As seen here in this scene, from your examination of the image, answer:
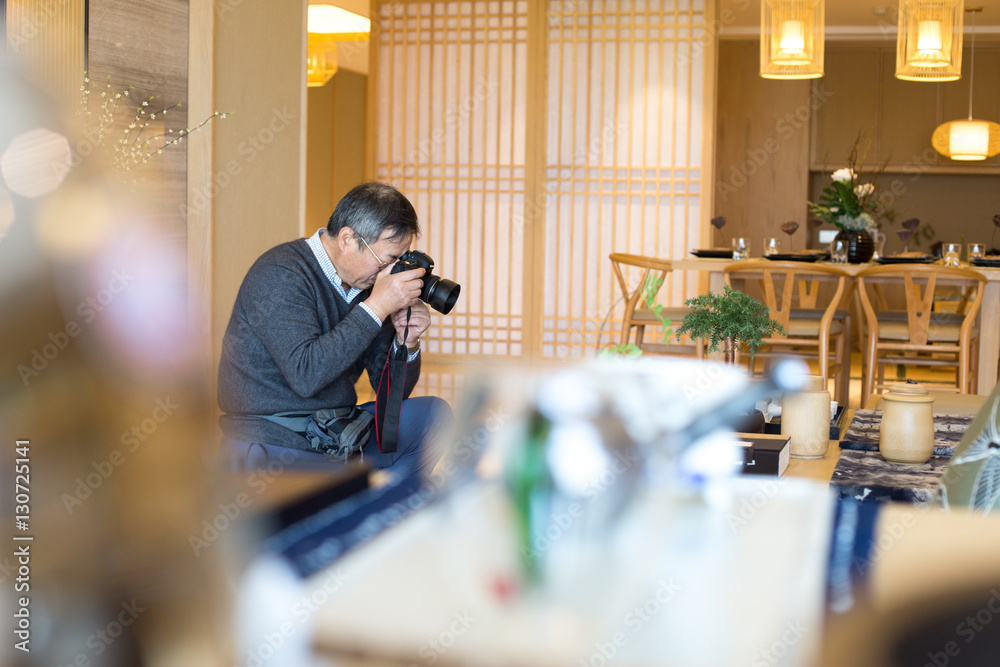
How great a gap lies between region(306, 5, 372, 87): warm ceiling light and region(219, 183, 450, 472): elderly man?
2.67 m

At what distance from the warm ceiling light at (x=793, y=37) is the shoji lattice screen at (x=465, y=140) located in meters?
1.38

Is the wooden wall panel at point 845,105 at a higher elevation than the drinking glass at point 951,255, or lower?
higher

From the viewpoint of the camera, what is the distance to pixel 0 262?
55cm

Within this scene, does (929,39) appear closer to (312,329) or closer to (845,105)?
(845,105)

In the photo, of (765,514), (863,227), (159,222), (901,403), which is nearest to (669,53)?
(863,227)

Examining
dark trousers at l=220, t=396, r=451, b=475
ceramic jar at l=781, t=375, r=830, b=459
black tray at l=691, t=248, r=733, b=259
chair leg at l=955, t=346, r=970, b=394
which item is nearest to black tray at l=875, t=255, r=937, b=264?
chair leg at l=955, t=346, r=970, b=394

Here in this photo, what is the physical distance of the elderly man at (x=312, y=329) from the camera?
187 cm

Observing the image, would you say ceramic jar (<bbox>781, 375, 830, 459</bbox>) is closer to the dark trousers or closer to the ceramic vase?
the dark trousers

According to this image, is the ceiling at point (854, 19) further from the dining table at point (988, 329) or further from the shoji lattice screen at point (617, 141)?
Result: the dining table at point (988, 329)

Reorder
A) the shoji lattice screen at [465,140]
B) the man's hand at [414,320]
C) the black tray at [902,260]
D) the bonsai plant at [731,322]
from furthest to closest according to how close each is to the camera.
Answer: the shoji lattice screen at [465,140]
the black tray at [902,260]
the bonsai plant at [731,322]
the man's hand at [414,320]

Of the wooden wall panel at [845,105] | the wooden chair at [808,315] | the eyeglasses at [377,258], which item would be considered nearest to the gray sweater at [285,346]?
the eyeglasses at [377,258]

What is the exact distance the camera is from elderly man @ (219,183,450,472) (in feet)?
6.14

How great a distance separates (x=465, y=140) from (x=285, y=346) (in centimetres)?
375

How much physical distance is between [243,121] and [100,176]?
7.92 ft
